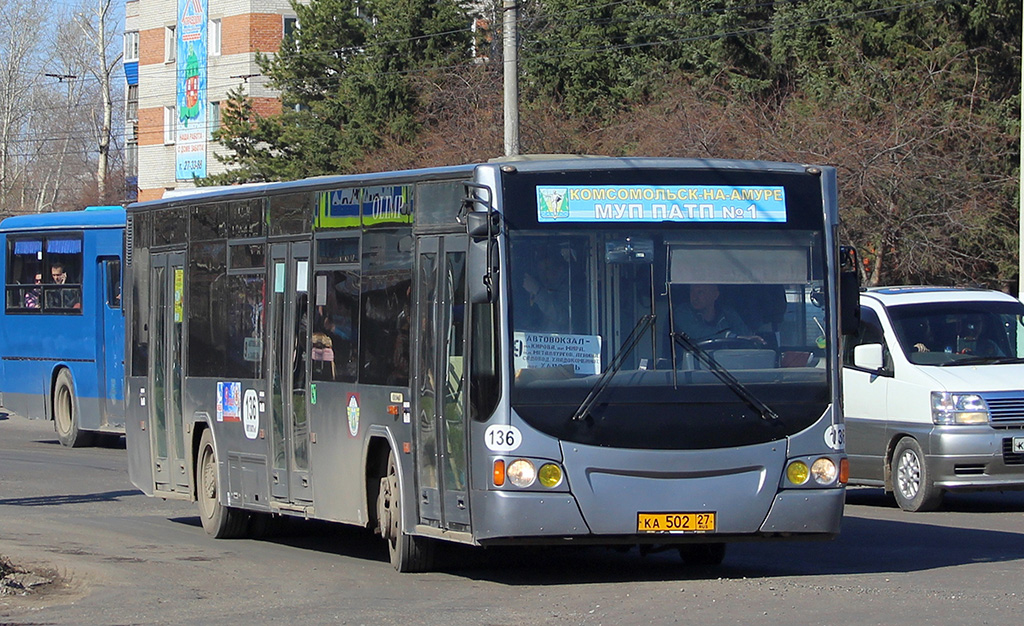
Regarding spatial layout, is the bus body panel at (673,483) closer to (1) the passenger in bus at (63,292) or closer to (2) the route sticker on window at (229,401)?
(2) the route sticker on window at (229,401)

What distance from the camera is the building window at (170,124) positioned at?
6234cm

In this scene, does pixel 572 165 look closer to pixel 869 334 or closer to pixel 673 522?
pixel 673 522

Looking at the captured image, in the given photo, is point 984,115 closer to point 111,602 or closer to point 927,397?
point 927,397

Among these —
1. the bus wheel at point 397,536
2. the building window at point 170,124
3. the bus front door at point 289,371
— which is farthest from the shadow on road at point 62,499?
the building window at point 170,124

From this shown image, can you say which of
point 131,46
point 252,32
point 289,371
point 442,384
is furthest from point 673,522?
point 131,46

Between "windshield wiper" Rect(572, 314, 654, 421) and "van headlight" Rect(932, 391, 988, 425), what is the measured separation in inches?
245

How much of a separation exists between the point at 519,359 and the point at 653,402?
32.8 inches

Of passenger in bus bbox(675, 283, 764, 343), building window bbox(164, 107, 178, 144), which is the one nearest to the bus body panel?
passenger in bus bbox(675, 283, 764, 343)

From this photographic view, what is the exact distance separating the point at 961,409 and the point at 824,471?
5463 millimetres

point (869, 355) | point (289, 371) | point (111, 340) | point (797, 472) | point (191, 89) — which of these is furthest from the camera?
point (191, 89)

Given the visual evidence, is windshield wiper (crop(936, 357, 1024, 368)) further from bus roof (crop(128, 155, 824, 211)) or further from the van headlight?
bus roof (crop(128, 155, 824, 211))

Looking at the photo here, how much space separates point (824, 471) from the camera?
10.3 metres

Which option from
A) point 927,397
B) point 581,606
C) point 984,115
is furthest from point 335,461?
point 984,115

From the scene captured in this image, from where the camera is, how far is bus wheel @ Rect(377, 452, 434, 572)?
A: 36.0 ft
